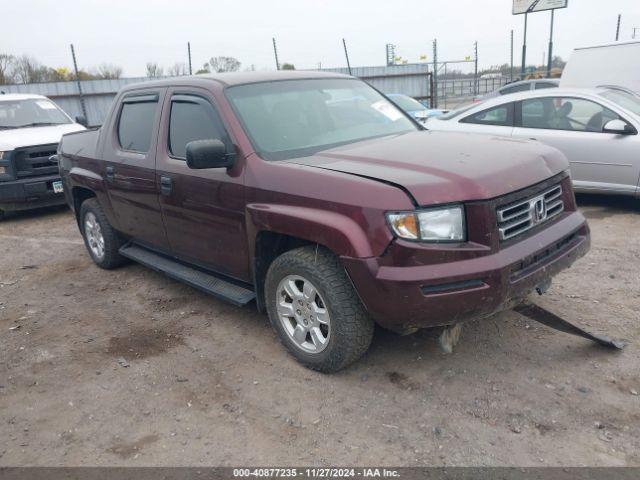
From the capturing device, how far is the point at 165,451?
281 cm

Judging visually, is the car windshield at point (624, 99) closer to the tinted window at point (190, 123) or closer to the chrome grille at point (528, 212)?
the chrome grille at point (528, 212)

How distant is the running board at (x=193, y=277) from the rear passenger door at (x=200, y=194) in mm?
103

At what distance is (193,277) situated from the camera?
4.26 meters

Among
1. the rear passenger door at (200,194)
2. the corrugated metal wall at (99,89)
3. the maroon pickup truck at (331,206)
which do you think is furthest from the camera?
the corrugated metal wall at (99,89)

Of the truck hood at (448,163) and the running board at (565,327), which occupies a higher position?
the truck hood at (448,163)

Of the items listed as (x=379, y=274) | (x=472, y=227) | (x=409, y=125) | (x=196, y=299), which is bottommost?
(x=196, y=299)

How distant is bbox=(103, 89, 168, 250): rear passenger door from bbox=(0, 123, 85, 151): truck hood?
3878 millimetres

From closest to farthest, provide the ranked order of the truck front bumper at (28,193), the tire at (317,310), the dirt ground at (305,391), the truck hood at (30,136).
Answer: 1. the dirt ground at (305,391)
2. the tire at (317,310)
3. the truck front bumper at (28,193)
4. the truck hood at (30,136)

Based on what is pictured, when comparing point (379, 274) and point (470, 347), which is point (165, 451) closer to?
point (379, 274)

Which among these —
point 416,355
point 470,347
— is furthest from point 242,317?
point 470,347

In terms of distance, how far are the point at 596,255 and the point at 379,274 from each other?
10.5 ft

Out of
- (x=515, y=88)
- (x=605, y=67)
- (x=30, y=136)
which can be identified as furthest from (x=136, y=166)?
(x=515, y=88)

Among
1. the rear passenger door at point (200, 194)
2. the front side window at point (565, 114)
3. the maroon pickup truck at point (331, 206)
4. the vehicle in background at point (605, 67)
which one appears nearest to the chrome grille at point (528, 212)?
the maroon pickup truck at point (331, 206)

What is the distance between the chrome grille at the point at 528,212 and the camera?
9.67ft
